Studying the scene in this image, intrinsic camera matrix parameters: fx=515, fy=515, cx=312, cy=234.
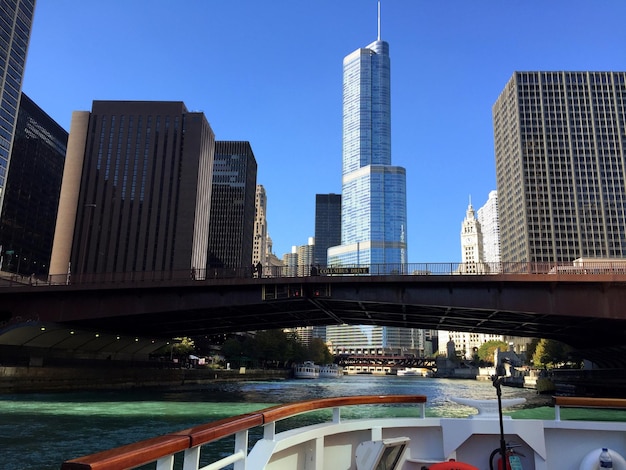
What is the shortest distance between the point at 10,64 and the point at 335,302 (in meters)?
134

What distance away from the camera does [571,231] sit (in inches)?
7485

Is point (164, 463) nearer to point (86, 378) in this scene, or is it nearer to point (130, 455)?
point (130, 455)

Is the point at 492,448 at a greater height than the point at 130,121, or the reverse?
the point at 130,121

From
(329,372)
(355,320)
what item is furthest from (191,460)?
(329,372)

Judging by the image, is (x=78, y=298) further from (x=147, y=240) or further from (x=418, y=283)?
(x=147, y=240)

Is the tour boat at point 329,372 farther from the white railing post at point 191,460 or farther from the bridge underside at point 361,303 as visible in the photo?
the white railing post at point 191,460

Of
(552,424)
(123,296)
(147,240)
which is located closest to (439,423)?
(552,424)

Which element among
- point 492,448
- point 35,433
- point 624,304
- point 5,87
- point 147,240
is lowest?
point 35,433

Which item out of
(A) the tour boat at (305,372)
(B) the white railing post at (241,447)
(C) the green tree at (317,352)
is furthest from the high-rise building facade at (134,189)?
(B) the white railing post at (241,447)

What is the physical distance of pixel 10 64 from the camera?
454 feet

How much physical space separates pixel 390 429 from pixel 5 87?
15680 centimetres

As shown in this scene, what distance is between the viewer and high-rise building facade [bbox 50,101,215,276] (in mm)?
165625

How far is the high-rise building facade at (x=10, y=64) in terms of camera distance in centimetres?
13438

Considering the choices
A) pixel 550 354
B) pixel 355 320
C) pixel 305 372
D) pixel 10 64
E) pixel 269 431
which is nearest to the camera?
pixel 269 431
